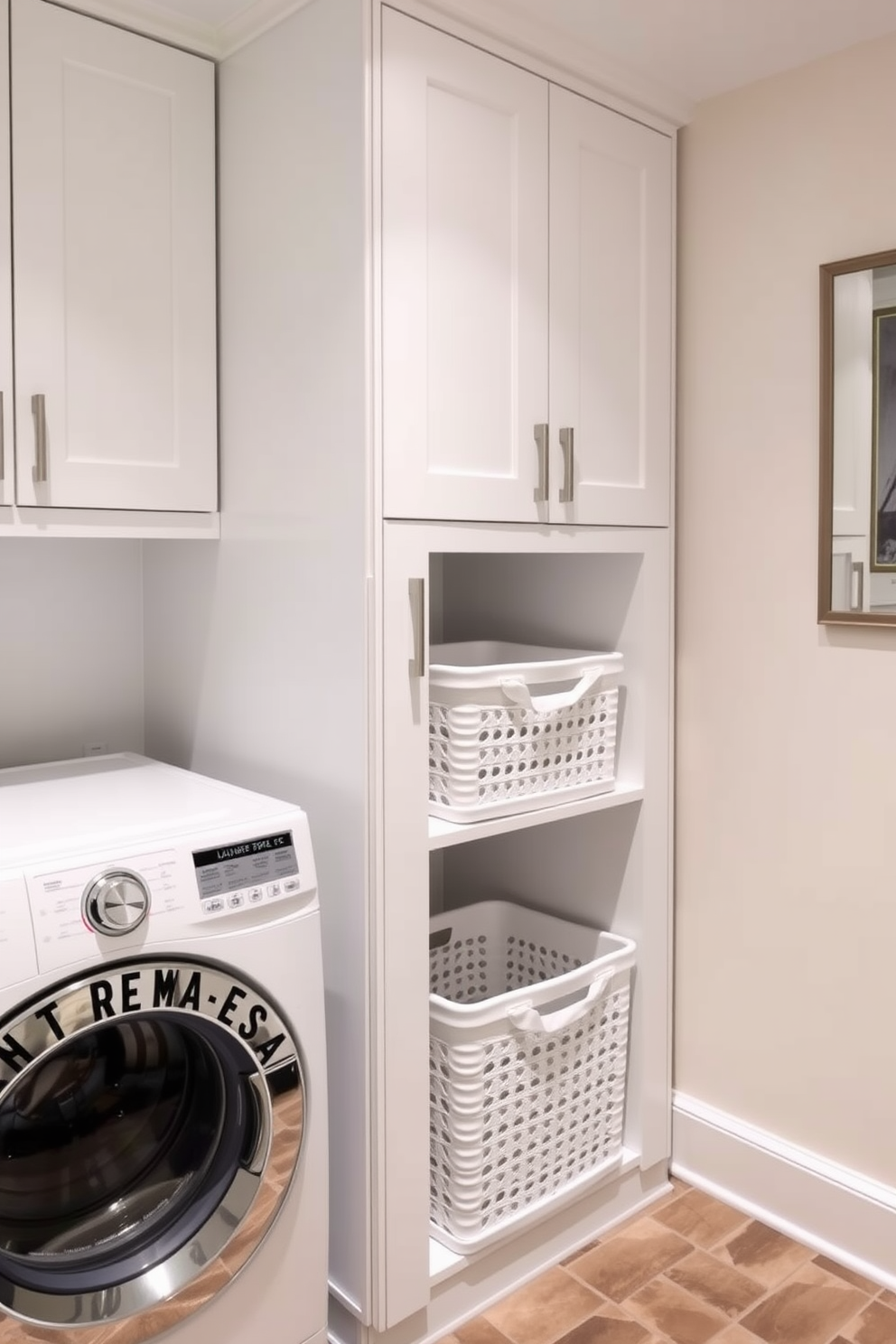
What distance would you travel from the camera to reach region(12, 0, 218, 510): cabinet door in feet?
5.90

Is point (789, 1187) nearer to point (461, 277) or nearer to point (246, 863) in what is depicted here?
point (246, 863)

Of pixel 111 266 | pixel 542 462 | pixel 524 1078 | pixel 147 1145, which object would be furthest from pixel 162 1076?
pixel 111 266

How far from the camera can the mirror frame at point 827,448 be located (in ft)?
6.70

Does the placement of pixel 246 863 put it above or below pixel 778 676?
below

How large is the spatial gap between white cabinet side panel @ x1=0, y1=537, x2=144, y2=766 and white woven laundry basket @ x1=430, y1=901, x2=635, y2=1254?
2.65ft

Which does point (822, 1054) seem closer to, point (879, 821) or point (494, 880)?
point (879, 821)

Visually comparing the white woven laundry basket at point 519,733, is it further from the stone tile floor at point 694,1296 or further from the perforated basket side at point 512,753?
the stone tile floor at point 694,1296

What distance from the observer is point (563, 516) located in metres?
2.06

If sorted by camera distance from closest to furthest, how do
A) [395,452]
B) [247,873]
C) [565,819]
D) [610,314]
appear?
[247,873], [395,452], [610,314], [565,819]

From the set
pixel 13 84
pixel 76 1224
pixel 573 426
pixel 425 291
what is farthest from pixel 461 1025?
pixel 13 84

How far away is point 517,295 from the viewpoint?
1.93 m

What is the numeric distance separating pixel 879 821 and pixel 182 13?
188 centimetres

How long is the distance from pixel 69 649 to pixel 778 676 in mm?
1402

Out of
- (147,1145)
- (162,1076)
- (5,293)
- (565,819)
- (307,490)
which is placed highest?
(5,293)
